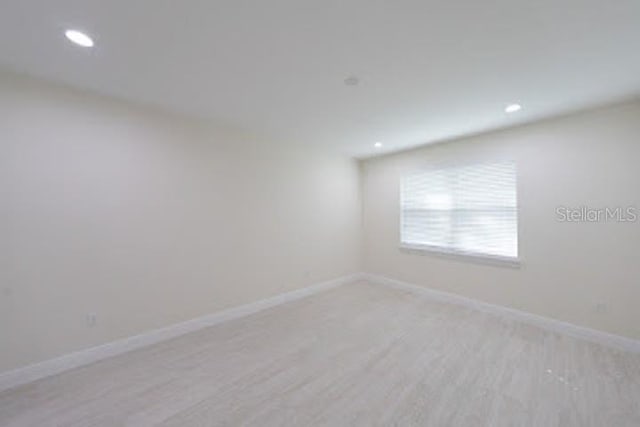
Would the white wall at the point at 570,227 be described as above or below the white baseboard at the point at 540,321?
above

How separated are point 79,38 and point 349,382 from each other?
10.2ft

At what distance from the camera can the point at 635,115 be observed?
7.86 ft

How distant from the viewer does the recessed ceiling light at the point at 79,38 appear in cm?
152

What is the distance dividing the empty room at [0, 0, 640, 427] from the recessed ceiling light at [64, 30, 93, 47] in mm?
16

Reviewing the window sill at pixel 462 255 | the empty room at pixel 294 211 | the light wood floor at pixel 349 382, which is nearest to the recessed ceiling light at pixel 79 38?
the empty room at pixel 294 211

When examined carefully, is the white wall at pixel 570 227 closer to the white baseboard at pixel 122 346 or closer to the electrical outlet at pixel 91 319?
the white baseboard at pixel 122 346

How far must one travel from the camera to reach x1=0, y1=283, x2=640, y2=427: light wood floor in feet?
5.41

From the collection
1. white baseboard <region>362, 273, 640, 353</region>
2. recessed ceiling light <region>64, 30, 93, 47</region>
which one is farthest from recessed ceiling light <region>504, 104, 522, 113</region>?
recessed ceiling light <region>64, 30, 93, 47</region>

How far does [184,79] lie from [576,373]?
13.6ft

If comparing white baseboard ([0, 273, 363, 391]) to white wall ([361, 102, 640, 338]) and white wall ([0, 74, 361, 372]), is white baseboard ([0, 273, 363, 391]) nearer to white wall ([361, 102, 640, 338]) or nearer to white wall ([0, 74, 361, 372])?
white wall ([0, 74, 361, 372])

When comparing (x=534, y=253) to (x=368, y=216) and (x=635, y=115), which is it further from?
(x=368, y=216)

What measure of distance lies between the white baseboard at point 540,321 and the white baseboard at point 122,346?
7.33 feet

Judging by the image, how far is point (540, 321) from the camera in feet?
9.52

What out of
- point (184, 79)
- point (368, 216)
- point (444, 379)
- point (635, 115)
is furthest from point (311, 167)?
point (635, 115)
